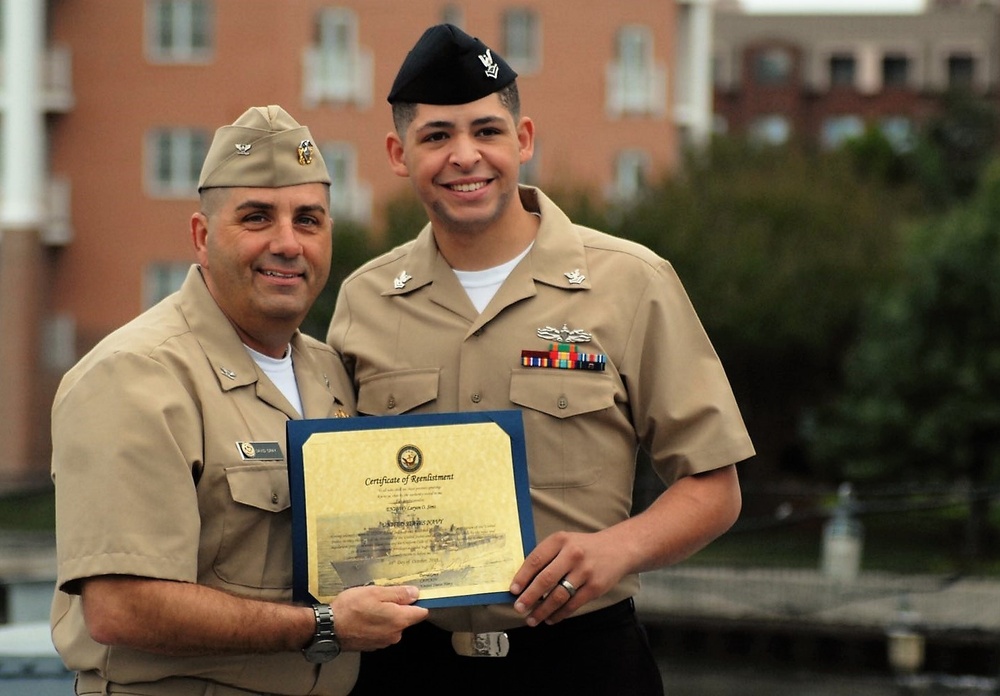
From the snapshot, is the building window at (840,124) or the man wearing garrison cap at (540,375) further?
the building window at (840,124)

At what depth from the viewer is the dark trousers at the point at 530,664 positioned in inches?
159

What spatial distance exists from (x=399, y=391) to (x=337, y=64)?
31269mm

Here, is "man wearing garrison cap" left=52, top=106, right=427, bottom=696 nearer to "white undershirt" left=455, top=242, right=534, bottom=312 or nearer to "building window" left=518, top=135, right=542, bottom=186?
"white undershirt" left=455, top=242, right=534, bottom=312

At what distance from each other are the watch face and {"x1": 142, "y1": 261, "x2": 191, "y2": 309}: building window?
3189 cm

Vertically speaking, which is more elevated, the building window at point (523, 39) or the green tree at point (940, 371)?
the building window at point (523, 39)

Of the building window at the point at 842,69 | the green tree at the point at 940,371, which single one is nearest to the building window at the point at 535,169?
the green tree at the point at 940,371

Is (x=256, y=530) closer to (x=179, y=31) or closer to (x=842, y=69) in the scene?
(x=179, y=31)

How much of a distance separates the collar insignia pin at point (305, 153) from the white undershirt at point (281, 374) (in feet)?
1.50

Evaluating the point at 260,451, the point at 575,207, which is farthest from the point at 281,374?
the point at 575,207

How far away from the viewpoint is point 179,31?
3428 centimetres

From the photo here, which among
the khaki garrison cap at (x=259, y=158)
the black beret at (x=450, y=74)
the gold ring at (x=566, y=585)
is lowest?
the gold ring at (x=566, y=585)

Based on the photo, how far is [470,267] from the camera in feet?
13.8

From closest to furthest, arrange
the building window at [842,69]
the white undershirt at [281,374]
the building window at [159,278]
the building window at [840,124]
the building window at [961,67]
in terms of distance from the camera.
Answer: the white undershirt at [281,374] < the building window at [159,278] < the building window at [961,67] < the building window at [840,124] < the building window at [842,69]

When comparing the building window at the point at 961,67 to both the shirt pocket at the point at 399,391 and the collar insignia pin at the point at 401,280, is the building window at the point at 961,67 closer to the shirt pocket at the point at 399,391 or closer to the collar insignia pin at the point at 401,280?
the collar insignia pin at the point at 401,280
